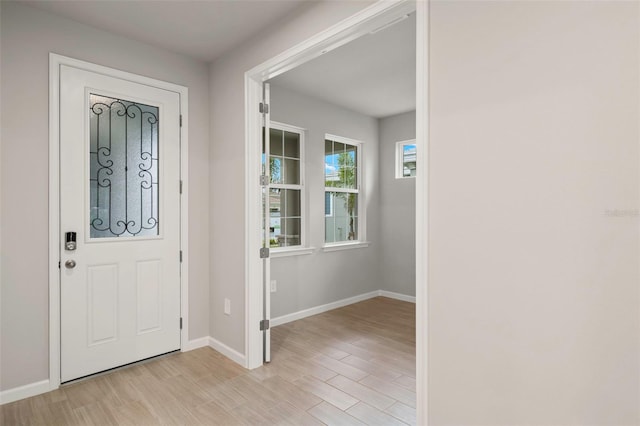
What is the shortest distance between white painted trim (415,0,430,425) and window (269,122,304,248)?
252cm

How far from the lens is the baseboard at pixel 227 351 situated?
9.42ft

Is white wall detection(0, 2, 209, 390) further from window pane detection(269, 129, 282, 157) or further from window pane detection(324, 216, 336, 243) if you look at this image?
window pane detection(324, 216, 336, 243)

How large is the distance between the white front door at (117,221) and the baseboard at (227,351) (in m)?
0.32

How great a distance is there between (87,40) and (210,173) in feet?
4.49

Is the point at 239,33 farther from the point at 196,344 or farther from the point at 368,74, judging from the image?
the point at 196,344

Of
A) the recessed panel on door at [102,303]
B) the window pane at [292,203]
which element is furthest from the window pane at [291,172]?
the recessed panel on door at [102,303]

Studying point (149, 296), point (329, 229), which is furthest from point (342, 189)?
point (149, 296)

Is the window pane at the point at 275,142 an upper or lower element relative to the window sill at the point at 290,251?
upper

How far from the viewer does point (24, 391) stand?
7.61ft

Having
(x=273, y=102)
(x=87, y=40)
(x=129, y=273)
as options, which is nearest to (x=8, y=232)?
(x=129, y=273)

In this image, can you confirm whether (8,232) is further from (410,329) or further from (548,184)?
(410,329)

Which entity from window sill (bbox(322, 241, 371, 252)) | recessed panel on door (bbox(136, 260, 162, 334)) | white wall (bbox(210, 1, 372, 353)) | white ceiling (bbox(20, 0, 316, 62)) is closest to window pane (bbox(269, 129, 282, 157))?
white wall (bbox(210, 1, 372, 353))

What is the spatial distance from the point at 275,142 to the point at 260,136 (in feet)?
4.00

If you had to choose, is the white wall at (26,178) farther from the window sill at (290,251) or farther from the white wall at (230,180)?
the window sill at (290,251)
